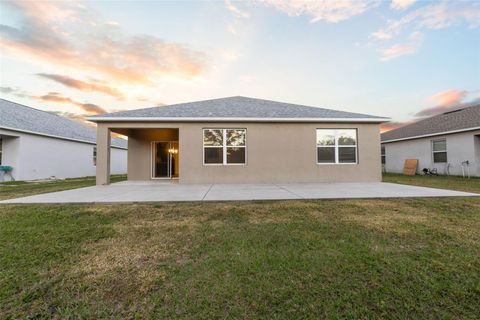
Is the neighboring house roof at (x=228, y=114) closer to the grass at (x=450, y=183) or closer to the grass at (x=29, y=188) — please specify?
the grass at (x=29, y=188)

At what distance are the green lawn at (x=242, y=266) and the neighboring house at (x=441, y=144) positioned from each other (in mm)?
13333

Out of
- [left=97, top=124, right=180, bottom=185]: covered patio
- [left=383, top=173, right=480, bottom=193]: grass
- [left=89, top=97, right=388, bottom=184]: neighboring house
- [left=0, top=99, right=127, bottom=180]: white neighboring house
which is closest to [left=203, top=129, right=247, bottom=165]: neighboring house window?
[left=89, top=97, right=388, bottom=184]: neighboring house

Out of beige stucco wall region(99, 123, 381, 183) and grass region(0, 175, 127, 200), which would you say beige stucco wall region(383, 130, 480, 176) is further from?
grass region(0, 175, 127, 200)

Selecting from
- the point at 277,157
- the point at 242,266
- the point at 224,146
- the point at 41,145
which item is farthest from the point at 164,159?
the point at 242,266

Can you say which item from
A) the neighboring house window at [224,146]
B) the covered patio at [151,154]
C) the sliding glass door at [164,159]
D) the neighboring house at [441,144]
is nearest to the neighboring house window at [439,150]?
the neighboring house at [441,144]

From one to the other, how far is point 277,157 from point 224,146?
2.61 m

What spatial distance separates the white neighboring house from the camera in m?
12.9

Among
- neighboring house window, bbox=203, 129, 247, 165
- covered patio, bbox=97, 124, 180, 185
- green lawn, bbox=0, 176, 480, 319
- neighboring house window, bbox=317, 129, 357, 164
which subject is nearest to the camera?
green lawn, bbox=0, 176, 480, 319

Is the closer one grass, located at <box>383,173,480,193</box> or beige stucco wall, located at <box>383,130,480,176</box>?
grass, located at <box>383,173,480,193</box>

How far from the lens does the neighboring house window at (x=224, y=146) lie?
979cm

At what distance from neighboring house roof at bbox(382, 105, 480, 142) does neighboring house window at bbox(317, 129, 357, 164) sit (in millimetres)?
9045

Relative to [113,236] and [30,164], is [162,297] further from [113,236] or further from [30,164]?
[30,164]

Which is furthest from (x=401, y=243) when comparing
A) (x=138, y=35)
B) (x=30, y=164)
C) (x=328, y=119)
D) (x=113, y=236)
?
(x=30, y=164)

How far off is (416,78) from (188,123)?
14.6 m
